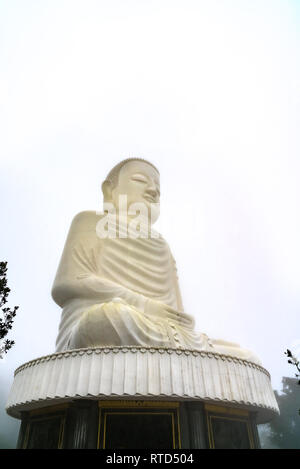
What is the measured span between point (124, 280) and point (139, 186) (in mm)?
2909

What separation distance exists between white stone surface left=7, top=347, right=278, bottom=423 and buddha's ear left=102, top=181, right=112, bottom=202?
17.0ft

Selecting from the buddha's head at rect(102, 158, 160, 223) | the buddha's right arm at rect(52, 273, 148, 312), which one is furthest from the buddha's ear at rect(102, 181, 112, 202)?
the buddha's right arm at rect(52, 273, 148, 312)

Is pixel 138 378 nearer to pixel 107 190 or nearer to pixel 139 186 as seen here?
pixel 139 186

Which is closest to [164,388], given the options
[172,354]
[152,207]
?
[172,354]

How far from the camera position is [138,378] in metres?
4.02

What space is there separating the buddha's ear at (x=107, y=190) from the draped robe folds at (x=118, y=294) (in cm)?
156

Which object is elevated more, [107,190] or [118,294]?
[107,190]

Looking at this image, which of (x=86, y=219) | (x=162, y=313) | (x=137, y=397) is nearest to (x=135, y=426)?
(x=137, y=397)

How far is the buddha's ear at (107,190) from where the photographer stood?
9164 millimetres

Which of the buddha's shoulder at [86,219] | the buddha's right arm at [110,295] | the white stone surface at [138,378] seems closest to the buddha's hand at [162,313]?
the buddha's right arm at [110,295]

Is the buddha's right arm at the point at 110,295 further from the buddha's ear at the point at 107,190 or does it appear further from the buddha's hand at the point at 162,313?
the buddha's ear at the point at 107,190

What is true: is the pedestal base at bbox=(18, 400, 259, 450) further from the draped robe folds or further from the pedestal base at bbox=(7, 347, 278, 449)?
the draped robe folds

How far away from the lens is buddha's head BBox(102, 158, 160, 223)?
8.73 m

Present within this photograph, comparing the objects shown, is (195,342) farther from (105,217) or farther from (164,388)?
(105,217)
